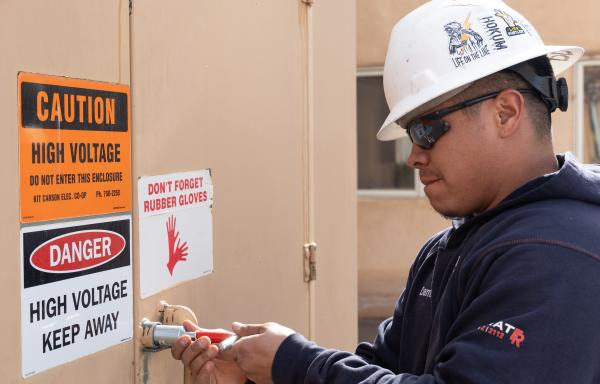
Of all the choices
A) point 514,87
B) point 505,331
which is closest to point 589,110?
point 514,87

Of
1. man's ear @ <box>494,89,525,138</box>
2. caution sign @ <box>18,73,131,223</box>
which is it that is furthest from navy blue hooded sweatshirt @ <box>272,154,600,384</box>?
caution sign @ <box>18,73,131,223</box>

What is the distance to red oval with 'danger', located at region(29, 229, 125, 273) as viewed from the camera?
178 cm

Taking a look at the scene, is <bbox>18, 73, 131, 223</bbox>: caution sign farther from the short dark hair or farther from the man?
the short dark hair

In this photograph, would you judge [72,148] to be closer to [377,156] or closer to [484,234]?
[484,234]

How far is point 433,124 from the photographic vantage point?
6.14ft

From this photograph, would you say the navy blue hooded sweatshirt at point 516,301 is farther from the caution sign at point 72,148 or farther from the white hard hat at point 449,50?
the caution sign at point 72,148

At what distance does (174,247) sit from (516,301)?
3.31ft

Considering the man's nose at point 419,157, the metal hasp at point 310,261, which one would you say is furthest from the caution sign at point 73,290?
the metal hasp at point 310,261

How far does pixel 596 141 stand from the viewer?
25.7ft

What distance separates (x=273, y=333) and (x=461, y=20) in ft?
2.78

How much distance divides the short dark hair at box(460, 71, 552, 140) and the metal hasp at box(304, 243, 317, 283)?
1.36 meters

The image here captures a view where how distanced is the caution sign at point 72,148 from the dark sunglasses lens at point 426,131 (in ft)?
2.29

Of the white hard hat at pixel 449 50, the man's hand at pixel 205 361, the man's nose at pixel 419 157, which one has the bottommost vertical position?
the man's hand at pixel 205 361

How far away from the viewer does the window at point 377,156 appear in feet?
27.9
